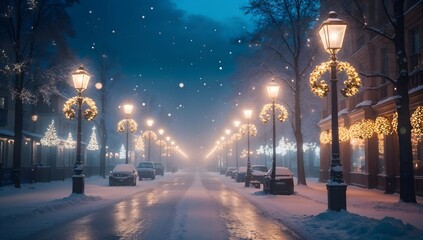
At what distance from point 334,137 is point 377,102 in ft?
54.5

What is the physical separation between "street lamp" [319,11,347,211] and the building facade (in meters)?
8.21

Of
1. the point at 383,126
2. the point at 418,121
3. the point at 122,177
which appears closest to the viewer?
the point at 418,121

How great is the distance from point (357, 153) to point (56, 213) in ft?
77.3

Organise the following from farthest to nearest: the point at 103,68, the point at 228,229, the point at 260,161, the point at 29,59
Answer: the point at 260,161, the point at 103,68, the point at 29,59, the point at 228,229

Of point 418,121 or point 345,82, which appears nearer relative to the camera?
point 345,82

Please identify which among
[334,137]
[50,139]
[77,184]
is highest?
[50,139]

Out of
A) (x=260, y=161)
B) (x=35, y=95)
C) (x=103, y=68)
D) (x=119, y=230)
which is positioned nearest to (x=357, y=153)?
(x=35, y=95)

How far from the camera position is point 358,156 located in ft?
113

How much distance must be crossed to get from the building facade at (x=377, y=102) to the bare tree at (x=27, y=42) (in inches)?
717

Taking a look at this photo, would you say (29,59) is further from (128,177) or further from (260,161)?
(260,161)

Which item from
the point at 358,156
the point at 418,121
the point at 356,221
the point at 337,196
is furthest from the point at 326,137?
the point at 356,221

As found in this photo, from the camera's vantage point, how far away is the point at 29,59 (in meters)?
31.0

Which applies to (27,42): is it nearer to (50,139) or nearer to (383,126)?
(50,139)

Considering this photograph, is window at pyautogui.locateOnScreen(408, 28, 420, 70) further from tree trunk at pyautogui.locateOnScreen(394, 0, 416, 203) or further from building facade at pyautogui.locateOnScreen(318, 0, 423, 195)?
tree trunk at pyautogui.locateOnScreen(394, 0, 416, 203)
